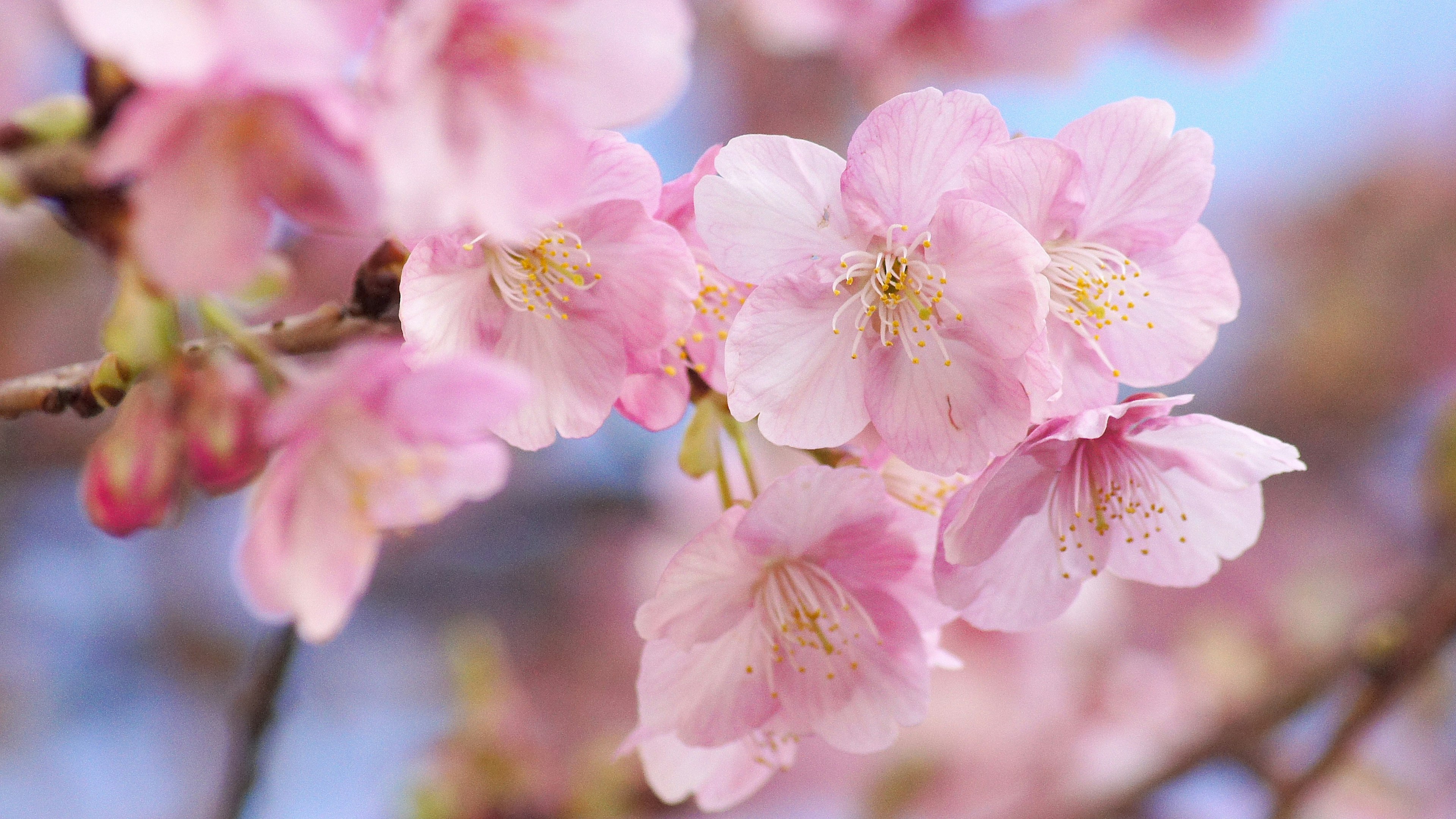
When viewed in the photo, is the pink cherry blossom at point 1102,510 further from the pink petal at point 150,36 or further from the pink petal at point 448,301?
the pink petal at point 150,36

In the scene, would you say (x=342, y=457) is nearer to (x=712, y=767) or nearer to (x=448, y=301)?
(x=448, y=301)

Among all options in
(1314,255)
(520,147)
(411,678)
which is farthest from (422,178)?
(1314,255)

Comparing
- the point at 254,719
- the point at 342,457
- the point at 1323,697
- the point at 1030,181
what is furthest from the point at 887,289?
the point at 1323,697

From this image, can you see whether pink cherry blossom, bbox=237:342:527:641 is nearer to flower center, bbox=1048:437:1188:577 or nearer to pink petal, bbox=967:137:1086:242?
pink petal, bbox=967:137:1086:242

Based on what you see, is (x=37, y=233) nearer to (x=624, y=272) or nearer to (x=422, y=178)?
(x=624, y=272)

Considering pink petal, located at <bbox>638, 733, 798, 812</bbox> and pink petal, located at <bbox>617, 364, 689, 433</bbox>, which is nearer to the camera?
pink petal, located at <bbox>617, 364, 689, 433</bbox>

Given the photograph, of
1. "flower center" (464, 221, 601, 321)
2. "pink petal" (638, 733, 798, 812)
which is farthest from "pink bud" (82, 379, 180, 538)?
"pink petal" (638, 733, 798, 812)

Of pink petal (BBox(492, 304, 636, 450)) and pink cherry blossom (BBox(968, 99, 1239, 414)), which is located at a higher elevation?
pink cherry blossom (BBox(968, 99, 1239, 414))
